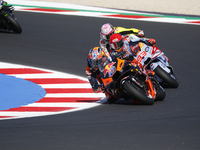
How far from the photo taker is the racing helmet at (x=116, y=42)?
7906mm

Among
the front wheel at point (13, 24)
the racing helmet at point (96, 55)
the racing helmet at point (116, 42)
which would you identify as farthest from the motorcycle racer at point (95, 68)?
the front wheel at point (13, 24)

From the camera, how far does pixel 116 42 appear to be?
26.0 ft

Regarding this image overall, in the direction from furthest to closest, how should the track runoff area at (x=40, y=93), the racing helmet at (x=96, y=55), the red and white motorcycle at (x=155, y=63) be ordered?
the red and white motorcycle at (x=155, y=63) → the track runoff area at (x=40, y=93) → the racing helmet at (x=96, y=55)

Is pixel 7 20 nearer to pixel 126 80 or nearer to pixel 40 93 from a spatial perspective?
pixel 40 93

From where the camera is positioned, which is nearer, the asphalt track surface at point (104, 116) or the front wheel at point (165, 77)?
the asphalt track surface at point (104, 116)

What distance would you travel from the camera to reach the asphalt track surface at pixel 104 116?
548 cm

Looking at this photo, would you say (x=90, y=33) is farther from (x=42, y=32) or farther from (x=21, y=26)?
(x=21, y=26)

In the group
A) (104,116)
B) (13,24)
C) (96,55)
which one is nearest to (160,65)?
(96,55)

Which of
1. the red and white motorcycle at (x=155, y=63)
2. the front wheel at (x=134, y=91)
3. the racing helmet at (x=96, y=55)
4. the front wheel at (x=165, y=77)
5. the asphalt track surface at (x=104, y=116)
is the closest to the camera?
the asphalt track surface at (x=104, y=116)

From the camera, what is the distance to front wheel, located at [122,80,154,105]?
737 centimetres

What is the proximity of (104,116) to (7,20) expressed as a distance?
27.5ft

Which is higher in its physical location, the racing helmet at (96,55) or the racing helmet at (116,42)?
the racing helmet at (116,42)

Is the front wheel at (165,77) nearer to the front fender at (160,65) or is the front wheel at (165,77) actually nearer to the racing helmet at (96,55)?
the front fender at (160,65)

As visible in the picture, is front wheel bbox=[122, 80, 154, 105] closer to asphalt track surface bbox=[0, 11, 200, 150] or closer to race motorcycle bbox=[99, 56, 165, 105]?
race motorcycle bbox=[99, 56, 165, 105]
